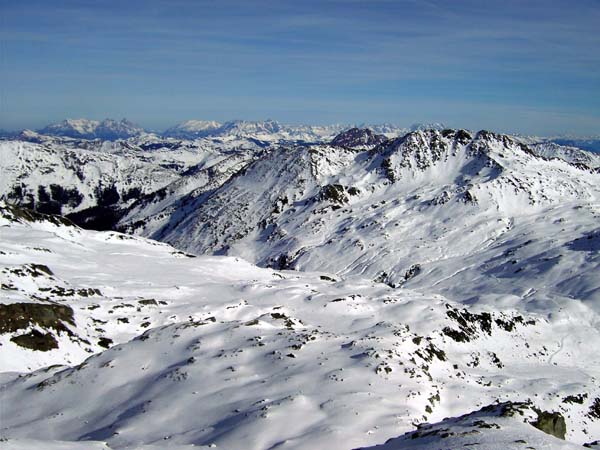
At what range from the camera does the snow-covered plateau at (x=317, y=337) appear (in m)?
23.4

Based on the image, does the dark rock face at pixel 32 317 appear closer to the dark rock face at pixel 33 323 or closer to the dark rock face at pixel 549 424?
the dark rock face at pixel 33 323

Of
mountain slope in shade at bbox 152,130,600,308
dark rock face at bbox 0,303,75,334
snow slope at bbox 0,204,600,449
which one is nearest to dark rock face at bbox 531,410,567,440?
snow slope at bbox 0,204,600,449

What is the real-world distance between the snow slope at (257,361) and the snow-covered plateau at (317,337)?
18cm

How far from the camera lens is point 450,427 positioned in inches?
725

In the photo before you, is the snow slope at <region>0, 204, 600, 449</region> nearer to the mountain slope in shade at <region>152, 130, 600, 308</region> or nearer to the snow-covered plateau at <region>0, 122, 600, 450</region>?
the snow-covered plateau at <region>0, 122, 600, 450</region>

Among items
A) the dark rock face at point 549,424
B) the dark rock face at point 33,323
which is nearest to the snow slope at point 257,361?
the dark rock face at point 33,323

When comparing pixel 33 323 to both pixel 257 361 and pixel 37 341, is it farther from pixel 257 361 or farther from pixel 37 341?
pixel 257 361

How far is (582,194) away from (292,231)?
10842 centimetres

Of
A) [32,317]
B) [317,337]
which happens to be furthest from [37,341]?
[317,337]

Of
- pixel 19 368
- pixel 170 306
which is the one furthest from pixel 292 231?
pixel 19 368

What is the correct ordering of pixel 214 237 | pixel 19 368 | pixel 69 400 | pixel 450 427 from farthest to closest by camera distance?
pixel 214 237 < pixel 19 368 < pixel 69 400 < pixel 450 427

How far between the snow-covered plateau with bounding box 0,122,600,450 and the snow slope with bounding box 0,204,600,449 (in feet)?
0.59

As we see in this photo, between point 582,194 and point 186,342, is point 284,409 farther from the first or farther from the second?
point 582,194

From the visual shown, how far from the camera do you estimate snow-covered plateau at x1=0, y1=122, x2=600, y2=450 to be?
920 inches
